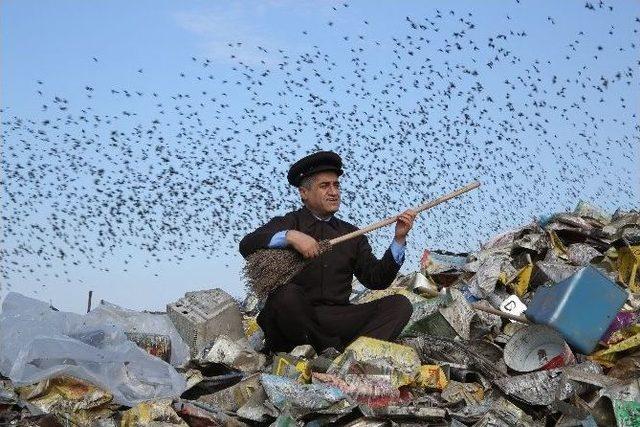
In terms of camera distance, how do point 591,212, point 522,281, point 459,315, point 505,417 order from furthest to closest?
point 591,212 → point 522,281 → point 459,315 → point 505,417

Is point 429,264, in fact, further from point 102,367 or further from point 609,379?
point 102,367

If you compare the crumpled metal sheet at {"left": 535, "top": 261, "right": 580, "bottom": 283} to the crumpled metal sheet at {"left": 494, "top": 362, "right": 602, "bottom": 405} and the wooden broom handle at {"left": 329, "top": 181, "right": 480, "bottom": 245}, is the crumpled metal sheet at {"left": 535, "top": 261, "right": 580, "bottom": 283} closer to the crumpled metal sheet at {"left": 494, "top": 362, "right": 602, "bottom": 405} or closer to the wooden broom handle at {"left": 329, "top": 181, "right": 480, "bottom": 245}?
the wooden broom handle at {"left": 329, "top": 181, "right": 480, "bottom": 245}

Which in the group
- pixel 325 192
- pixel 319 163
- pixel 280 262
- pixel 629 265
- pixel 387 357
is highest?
pixel 319 163

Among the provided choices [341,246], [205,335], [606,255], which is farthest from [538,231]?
[205,335]

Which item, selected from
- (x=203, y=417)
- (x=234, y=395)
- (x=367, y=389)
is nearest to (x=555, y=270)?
(x=367, y=389)

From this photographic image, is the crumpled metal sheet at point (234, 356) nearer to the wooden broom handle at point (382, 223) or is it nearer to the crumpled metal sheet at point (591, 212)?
the wooden broom handle at point (382, 223)

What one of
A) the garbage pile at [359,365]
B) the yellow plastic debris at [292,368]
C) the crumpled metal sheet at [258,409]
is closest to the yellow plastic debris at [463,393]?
the garbage pile at [359,365]

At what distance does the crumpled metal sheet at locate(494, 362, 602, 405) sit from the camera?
15.6 feet

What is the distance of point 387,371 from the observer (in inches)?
193

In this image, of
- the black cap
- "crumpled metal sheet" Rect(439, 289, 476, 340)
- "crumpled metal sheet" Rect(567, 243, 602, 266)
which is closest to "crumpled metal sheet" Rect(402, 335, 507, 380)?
"crumpled metal sheet" Rect(439, 289, 476, 340)

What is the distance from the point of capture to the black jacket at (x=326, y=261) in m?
5.59

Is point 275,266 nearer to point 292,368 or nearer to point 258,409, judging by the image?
point 292,368

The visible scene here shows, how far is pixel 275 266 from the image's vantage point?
5402mm

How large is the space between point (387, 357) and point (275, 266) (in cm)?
88
